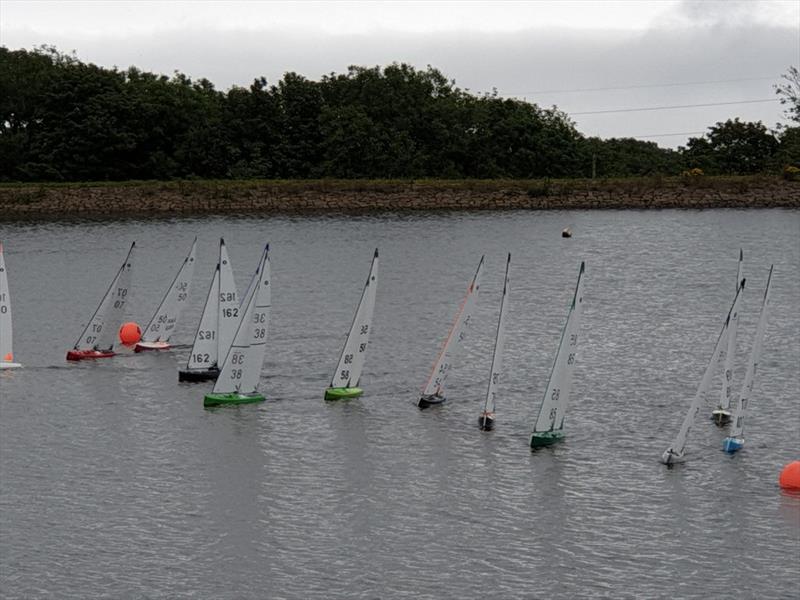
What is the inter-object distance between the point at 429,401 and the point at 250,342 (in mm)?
6181

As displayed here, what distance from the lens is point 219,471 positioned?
37688 mm

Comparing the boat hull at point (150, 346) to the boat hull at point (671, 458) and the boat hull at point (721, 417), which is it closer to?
the boat hull at point (721, 417)

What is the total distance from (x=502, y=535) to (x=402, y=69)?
111 m

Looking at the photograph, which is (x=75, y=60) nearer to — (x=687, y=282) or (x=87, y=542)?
(x=687, y=282)

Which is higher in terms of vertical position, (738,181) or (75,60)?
(75,60)

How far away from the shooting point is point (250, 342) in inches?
1683

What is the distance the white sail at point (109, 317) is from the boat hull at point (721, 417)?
23448 mm

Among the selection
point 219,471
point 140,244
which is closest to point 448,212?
point 140,244

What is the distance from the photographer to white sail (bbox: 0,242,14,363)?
49.0m

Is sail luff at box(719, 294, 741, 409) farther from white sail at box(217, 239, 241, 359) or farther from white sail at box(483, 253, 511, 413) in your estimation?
white sail at box(217, 239, 241, 359)

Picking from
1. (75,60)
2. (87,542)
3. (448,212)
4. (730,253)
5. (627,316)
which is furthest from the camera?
(75,60)

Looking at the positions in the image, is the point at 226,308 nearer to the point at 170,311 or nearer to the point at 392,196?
the point at 170,311

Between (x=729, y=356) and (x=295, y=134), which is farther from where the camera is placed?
(x=295, y=134)

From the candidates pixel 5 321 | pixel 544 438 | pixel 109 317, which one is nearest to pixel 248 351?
pixel 544 438
